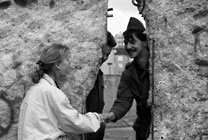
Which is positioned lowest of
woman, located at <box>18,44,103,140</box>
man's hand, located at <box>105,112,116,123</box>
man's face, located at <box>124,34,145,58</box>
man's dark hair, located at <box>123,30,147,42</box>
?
man's hand, located at <box>105,112,116,123</box>

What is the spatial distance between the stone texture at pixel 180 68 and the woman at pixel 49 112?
68 centimetres

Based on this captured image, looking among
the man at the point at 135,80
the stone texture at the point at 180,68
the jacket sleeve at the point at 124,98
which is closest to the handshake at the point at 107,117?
the man at the point at 135,80

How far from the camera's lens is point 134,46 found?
354 centimetres

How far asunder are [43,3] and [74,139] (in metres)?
1.26

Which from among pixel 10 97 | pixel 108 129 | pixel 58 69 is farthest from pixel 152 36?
pixel 108 129

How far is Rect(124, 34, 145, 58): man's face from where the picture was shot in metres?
3.54

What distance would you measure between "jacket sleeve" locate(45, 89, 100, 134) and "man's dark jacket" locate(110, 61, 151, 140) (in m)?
0.83

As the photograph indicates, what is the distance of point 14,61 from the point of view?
3266mm

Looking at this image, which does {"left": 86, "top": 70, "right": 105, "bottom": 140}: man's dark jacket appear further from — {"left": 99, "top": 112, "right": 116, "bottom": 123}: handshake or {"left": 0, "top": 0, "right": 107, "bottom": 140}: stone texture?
{"left": 0, "top": 0, "right": 107, "bottom": 140}: stone texture

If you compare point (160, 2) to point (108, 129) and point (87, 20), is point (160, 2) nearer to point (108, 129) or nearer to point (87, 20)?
point (87, 20)

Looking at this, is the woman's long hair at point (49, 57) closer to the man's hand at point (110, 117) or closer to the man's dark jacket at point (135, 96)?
the man's hand at point (110, 117)

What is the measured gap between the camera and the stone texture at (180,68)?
3000mm

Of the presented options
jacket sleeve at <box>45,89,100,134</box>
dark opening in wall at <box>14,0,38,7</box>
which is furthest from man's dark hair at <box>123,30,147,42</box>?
jacket sleeve at <box>45,89,100,134</box>

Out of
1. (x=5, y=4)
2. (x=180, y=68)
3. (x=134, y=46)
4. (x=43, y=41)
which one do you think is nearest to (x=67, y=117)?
(x=43, y=41)
